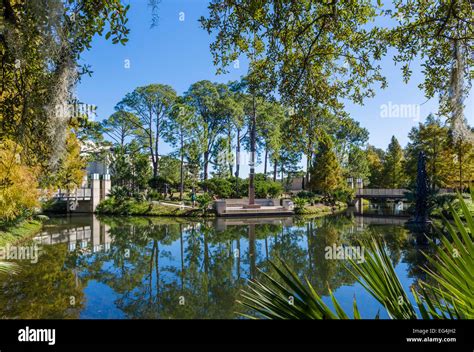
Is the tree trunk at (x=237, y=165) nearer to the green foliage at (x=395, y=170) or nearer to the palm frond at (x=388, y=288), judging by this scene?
the green foliage at (x=395, y=170)

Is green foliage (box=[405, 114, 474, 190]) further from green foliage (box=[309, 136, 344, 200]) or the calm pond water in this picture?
green foliage (box=[309, 136, 344, 200])

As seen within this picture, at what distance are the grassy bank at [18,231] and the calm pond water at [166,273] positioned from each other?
Answer: 0.68 m

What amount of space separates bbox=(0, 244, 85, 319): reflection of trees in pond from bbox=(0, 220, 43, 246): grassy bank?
4138mm

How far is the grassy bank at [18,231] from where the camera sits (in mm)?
12009

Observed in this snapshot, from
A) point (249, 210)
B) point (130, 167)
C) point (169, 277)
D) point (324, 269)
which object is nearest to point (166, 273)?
point (169, 277)

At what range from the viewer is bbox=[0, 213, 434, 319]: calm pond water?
5.60 meters

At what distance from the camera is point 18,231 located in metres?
13.8

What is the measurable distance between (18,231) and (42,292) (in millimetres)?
9501

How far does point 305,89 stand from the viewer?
370cm

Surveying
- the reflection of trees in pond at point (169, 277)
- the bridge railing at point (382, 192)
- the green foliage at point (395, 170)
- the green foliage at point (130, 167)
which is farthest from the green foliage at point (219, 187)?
the green foliage at point (395, 170)

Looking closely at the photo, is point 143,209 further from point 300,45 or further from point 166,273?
point 300,45

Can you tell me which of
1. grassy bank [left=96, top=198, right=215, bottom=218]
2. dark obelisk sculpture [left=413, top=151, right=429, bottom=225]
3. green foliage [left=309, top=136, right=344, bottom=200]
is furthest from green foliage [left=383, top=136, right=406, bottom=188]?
grassy bank [left=96, top=198, right=215, bottom=218]

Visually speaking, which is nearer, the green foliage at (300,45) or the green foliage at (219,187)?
the green foliage at (300,45)
